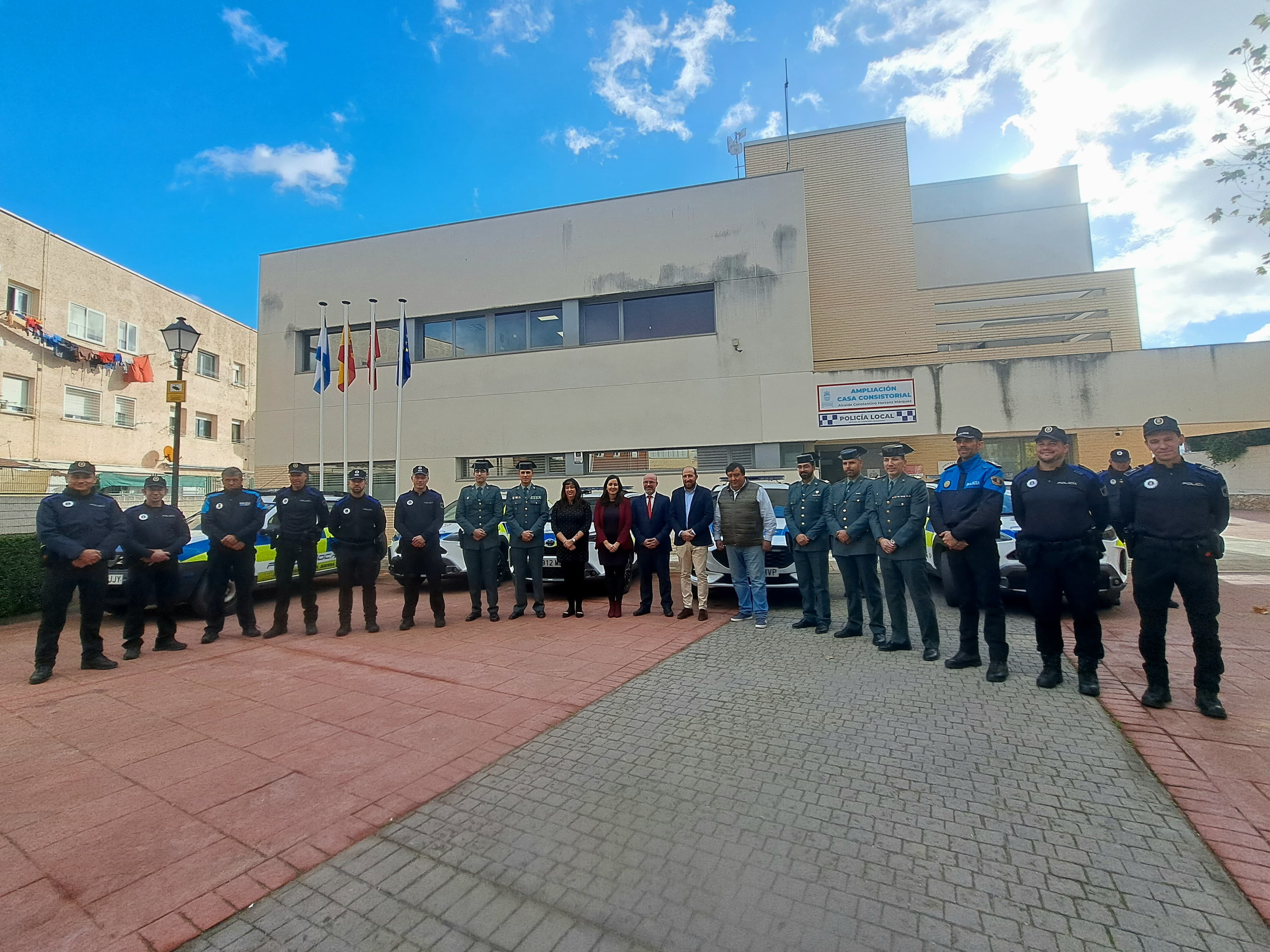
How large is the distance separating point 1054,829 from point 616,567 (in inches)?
209

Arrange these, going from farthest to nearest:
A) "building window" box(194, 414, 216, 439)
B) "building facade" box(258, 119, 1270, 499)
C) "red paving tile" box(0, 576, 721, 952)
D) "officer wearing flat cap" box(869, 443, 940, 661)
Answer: "building window" box(194, 414, 216, 439), "building facade" box(258, 119, 1270, 499), "officer wearing flat cap" box(869, 443, 940, 661), "red paving tile" box(0, 576, 721, 952)

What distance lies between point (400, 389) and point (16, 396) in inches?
720

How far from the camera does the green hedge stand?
26.4ft

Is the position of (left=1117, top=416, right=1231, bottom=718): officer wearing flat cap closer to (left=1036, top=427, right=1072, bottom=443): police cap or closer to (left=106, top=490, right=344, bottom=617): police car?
(left=1036, top=427, right=1072, bottom=443): police cap

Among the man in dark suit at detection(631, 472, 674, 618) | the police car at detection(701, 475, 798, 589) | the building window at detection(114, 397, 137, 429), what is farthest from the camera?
the building window at detection(114, 397, 137, 429)

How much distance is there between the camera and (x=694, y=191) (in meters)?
13.2

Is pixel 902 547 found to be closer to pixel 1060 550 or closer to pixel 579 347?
pixel 1060 550

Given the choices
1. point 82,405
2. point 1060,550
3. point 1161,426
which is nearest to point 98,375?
point 82,405

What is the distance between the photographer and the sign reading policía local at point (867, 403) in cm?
1171

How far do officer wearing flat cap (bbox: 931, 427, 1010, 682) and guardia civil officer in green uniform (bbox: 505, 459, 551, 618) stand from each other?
4400mm

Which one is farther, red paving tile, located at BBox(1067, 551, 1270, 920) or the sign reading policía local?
the sign reading policía local

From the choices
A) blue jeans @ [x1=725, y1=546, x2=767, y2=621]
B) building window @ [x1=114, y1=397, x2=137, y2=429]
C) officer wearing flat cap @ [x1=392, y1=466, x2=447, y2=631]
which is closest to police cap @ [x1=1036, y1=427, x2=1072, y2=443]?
blue jeans @ [x1=725, y1=546, x2=767, y2=621]

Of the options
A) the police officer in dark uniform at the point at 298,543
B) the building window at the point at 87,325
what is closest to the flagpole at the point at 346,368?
the police officer in dark uniform at the point at 298,543

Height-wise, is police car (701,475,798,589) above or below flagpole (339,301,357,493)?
below
